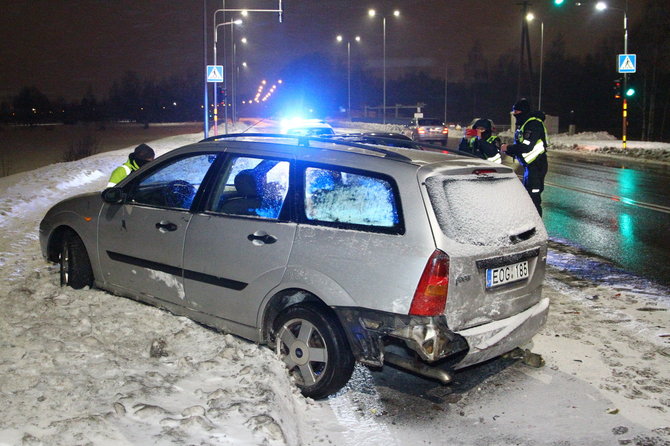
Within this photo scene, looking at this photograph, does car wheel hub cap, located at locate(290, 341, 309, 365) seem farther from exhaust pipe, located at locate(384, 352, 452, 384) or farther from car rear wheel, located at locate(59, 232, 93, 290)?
car rear wheel, located at locate(59, 232, 93, 290)

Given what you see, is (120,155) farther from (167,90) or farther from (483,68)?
(167,90)

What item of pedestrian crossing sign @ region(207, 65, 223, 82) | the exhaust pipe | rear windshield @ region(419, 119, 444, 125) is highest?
pedestrian crossing sign @ region(207, 65, 223, 82)

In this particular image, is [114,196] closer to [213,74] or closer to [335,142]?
[335,142]

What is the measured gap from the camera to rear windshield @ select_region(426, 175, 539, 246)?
13.4ft

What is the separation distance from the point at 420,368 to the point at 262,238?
137cm

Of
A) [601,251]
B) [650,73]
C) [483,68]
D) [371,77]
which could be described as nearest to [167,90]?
[371,77]

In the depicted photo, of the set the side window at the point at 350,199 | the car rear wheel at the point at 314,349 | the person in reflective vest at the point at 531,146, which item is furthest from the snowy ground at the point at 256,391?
the person in reflective vest at the point at 531,146

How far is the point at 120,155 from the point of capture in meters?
25.8

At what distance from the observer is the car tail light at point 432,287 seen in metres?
3.90

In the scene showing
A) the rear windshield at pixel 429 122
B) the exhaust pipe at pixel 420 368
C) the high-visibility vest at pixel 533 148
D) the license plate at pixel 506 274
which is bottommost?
the exhaust pipe at pixel 420 368

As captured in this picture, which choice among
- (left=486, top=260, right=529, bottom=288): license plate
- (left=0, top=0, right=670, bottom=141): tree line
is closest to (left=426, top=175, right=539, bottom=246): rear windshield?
(left=486, top=260, right=529, bottom=288): license plate

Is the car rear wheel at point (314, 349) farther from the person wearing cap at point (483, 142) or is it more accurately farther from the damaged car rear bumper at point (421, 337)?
the person wearing cap at point (483, 142)

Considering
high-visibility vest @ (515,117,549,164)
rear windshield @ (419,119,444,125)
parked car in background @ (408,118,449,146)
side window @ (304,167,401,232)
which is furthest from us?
rear windshield @ (419,119,444,125)

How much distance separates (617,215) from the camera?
1250cm
